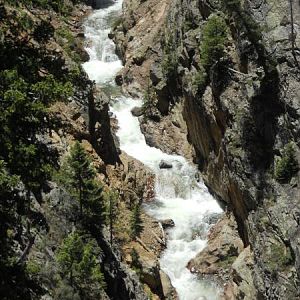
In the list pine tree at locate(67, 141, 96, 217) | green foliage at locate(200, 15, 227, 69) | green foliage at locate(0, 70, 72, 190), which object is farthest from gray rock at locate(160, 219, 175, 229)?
green foliage at locate(0, 70, 72, 190)

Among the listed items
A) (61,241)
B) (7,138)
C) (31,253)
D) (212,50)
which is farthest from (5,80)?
(212,50)

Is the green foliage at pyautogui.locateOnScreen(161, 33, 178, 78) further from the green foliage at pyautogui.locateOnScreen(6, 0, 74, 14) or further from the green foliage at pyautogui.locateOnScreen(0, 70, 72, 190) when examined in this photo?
the green foliage at pyautogui.locateOnScreen(0, 70, 72, 190)

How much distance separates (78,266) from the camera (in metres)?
21.0

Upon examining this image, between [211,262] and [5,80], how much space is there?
27.6 meters

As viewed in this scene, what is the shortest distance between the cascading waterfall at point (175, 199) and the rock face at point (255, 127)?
5.49ft

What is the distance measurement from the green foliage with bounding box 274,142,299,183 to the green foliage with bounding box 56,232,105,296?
14589 mm

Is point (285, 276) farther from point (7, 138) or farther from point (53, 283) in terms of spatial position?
point (7, 138)

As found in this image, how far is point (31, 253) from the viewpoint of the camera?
19969 millimetres

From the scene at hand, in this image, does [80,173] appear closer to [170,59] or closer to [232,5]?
[232,5]

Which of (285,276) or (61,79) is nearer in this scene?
(61,79)

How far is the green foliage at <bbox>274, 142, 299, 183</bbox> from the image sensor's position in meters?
31.0

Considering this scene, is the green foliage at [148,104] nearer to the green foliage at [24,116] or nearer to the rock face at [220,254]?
the rock face at [220,254]

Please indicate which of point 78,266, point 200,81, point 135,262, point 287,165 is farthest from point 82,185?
point 200,81

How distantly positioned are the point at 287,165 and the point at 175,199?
15.6 meters
